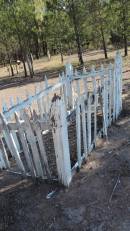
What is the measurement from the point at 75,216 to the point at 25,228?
23.2 inches

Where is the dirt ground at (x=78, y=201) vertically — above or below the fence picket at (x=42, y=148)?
below

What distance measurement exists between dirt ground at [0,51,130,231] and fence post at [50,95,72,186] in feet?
0.66

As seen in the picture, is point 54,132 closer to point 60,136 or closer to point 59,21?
point 60,136

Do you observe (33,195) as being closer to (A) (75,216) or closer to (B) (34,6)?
(A) (75,216)

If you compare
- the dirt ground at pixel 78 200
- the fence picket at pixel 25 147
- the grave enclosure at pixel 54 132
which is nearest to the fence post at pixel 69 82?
the grave enclosure at pixel 54 132

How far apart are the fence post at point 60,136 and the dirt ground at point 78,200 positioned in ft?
0.66

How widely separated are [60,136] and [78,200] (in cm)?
84

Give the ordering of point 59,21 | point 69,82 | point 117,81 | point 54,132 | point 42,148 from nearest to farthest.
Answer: point 54,132 → point 42,148 → point 117,81 → point 69,82 → point 59,21

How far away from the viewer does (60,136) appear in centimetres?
373

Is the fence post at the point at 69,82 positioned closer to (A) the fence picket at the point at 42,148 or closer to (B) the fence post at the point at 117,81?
(B) the fence post at the point at 117,81

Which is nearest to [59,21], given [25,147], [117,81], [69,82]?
[69,82]

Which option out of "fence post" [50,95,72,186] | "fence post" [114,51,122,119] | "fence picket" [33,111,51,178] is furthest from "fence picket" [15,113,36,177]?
"fence post" [114,51,122,119]

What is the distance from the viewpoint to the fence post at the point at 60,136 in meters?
3.58

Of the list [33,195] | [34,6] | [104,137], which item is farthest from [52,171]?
[34,6]
